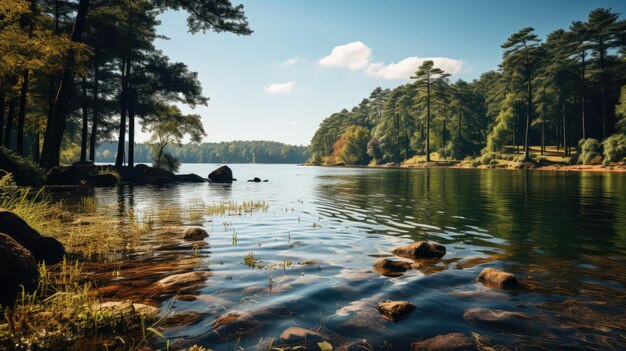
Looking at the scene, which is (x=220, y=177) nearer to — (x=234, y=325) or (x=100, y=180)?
(x=100, y=180)

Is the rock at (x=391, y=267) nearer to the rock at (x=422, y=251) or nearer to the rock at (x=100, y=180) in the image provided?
the rock at (x=422, y=251)

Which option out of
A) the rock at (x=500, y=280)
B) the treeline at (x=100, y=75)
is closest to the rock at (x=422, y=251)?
the rock at (x=500, y=280)

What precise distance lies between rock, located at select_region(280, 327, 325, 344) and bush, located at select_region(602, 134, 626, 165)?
56200 millimetres

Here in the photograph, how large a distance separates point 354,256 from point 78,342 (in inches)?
213

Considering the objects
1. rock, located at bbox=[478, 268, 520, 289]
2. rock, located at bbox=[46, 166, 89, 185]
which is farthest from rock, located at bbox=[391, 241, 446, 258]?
rock, located at bbox=[46, 166, 89, 185]

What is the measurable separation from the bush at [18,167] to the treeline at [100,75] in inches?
151

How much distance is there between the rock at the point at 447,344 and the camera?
3977mm

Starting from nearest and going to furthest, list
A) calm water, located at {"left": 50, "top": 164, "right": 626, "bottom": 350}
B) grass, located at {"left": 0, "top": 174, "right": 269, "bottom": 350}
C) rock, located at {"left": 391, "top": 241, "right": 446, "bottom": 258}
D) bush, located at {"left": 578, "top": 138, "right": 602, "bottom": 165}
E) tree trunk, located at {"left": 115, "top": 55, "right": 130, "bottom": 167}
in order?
grass, located at {"left": 0, "top": 174, "right": 269, "bottom": 350} → calm water, located at {"left": 50, "top": 164, "right": 626, "bottom": 350} → rock, located at {"left": 391, "top": 241, "right": 446, "bottom": 258} → tree trunk, located at {"left": 115, "top": 55, "right": 130, "bottom": 167} → bush, located at {"left": 578, "top": 138, "right": 602, "bottom": 165}

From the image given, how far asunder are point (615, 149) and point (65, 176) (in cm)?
5923

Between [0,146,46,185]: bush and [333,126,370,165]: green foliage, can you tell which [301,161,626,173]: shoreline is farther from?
[0,146,46,185]: bush

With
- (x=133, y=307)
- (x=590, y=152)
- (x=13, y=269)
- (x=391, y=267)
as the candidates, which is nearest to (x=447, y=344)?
(x=391, y=267)

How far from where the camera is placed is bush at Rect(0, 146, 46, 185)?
2012 centimetres

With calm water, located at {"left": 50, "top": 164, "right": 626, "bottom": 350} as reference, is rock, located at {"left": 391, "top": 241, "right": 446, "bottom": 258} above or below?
above

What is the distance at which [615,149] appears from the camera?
45875 millimetres
